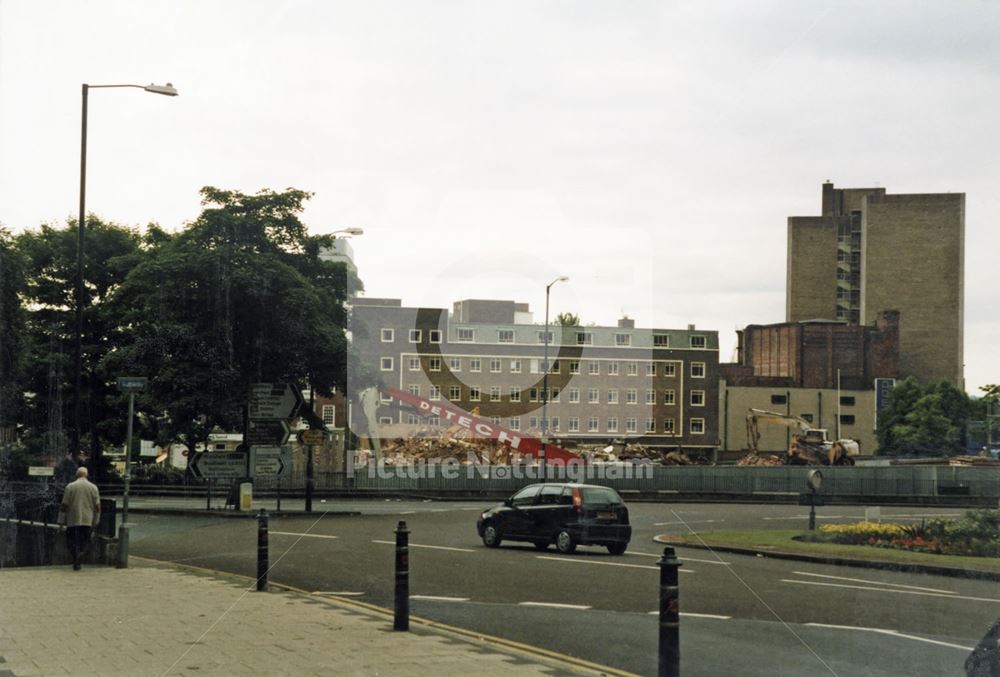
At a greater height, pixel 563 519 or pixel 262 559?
pixel 262 559

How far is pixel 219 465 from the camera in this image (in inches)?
1241

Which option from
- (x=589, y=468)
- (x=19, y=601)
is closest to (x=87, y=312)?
(x=589, y=468)

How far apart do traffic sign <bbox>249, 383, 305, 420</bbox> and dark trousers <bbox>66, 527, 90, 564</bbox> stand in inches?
513

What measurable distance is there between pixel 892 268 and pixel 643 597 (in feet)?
27.3

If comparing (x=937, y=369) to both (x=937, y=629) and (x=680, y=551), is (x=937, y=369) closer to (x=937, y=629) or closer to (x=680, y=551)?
(x=937, y=629)

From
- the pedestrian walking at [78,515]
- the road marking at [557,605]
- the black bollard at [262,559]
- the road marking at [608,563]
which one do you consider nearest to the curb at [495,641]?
the black bollard at [262,559]

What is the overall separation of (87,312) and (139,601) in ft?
122

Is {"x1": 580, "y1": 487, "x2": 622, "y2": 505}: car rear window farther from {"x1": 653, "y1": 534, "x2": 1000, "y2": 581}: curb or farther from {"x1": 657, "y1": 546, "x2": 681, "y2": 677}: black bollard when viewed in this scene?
{"x1": 657, "y1": 546, "x2": 681, "y2": 677}: black bollard

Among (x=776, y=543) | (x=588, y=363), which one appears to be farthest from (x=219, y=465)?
(x=588, y=363)

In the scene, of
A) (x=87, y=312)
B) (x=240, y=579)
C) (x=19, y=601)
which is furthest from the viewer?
(x=87, y=312)

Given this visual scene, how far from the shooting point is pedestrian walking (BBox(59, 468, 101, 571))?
56.7 feet

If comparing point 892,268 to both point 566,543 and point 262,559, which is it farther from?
point 566,543

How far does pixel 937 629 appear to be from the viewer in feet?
28.3

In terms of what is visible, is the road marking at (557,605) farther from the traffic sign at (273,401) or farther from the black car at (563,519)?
the traffic sign at (273,401)
